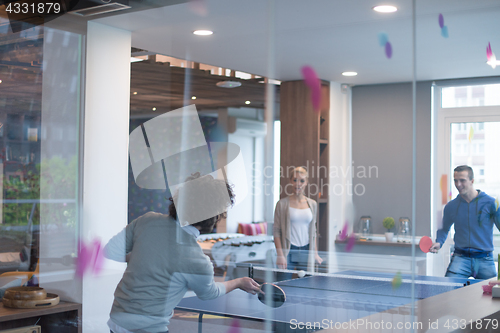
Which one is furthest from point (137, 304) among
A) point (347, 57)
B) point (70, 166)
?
point (347, 57)

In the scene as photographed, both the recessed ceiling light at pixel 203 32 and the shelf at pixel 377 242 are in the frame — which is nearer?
the recessed ceiling light at pixel 203 32

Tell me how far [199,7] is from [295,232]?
1.49 m

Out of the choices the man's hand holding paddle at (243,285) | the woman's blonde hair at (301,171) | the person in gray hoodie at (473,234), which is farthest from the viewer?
the woman's blonde hair at (301,171)

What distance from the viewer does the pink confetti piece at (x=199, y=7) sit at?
8.36 feet

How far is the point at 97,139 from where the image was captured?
8.46 ft

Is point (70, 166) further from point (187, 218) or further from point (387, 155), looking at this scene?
point (387, 155)

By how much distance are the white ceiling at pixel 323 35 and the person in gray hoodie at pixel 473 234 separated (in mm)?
913

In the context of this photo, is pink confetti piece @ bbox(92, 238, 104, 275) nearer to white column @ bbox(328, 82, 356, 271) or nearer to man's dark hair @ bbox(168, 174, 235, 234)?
man's dark hair @ bbox(168, 174, 235, 234)

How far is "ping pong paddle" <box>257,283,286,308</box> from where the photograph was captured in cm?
217

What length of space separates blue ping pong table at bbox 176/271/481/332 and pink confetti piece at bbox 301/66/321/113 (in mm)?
1689

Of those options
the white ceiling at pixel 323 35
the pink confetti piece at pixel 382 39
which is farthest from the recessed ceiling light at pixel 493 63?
the pink confetti piece at pixel 382 39

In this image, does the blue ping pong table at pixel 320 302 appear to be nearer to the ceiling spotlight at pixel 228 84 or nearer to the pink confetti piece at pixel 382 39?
the ceiling spotlight at pixel 228 84

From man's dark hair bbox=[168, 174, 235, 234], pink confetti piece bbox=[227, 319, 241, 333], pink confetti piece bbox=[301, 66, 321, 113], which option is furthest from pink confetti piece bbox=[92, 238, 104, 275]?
pink confetti piece bbox=[301, 66, 321, 113]

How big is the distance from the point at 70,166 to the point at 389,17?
1.75m
